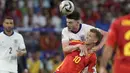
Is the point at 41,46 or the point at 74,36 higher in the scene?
the point at 74,36

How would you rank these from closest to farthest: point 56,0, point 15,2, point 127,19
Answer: point 127,19
point 15,2
point 56,0

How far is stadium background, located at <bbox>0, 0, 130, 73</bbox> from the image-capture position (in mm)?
18984


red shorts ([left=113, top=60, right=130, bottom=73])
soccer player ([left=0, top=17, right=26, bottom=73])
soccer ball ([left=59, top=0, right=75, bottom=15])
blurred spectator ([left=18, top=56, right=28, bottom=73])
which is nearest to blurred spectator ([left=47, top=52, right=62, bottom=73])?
blurred spectator ([left=18, top=56, right=28, bottom=73])

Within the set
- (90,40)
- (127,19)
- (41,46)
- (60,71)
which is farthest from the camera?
(41,46)

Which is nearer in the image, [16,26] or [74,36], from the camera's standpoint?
[74,36]

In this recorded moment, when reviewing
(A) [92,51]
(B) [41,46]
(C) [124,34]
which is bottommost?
(B) [41,46]

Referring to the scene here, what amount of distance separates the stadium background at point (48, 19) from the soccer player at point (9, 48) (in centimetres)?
549

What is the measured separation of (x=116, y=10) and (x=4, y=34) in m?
12.3

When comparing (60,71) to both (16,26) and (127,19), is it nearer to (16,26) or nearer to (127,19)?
(127,19)

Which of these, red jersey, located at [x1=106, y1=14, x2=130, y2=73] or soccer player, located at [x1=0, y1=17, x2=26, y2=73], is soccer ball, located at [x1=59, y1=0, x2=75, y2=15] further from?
red jersey, located at [x1=106, y1=14, x2=130, y2=73]

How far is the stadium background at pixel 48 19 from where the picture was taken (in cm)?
1898

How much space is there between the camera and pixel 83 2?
2355cm

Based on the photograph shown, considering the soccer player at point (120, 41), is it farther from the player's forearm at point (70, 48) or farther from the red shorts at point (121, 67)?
the player's forearm at point (70, 48)

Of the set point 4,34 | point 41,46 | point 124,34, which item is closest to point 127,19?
point 124,34
